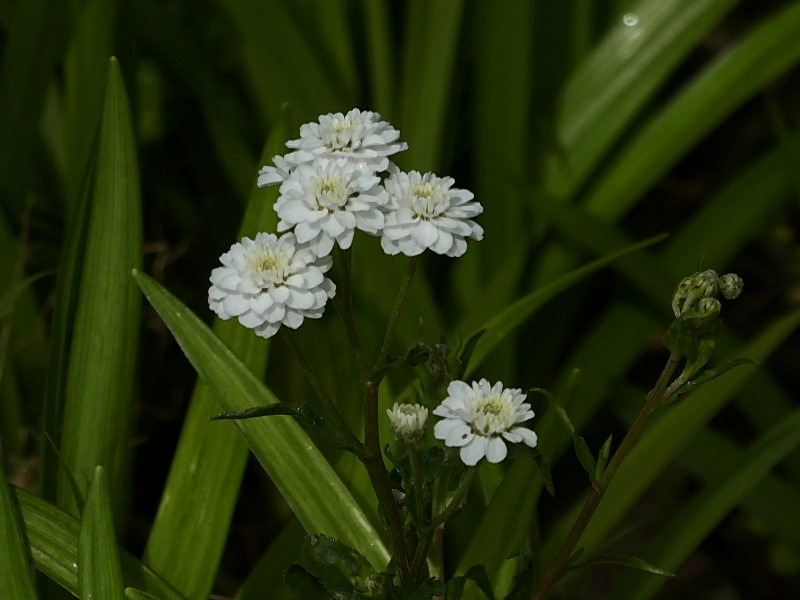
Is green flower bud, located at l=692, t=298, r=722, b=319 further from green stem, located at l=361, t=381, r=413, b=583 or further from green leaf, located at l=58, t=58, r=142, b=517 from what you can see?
green leaf, located at l=58, t=58, r=142, b=517

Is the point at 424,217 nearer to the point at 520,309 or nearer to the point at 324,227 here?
the point at 324,227

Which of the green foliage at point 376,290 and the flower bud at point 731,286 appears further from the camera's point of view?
the green foliage at point 376,290

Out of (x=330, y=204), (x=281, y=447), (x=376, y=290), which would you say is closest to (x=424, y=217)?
(x=330, y=204)

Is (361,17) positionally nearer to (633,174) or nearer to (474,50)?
(474,50)

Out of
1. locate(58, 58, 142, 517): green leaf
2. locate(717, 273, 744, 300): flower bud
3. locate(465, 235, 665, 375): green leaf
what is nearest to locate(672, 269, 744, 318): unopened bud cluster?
locate(717, 273, 744, 300): flower bud

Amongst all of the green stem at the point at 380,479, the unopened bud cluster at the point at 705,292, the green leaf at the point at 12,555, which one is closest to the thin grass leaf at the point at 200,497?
the green leaf at the point at 12,555

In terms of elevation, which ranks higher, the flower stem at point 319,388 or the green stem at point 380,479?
the flower stem at point 319,388

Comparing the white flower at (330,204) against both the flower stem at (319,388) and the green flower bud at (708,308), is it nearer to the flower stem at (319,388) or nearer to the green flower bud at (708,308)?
the flower stem at (319,388)
